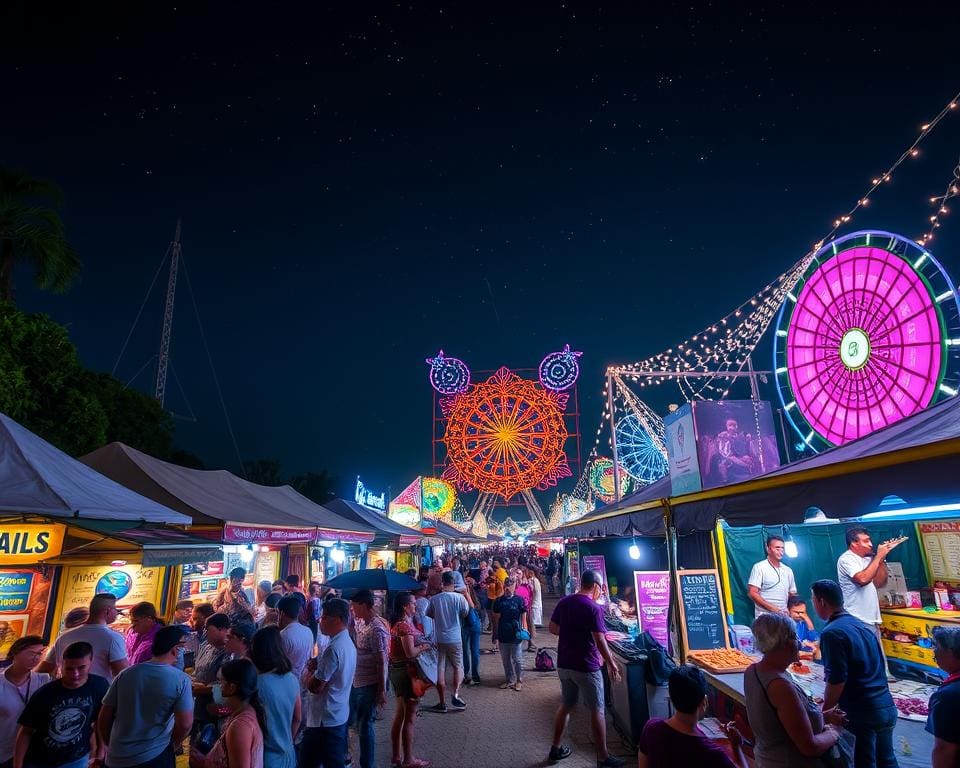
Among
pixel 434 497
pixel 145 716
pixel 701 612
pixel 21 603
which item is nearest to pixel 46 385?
pixel 21 603

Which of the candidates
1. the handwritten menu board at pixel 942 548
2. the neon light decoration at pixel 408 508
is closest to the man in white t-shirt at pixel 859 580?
the handwritten menu board at pixel 942 548

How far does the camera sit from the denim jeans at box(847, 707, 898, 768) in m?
3.82

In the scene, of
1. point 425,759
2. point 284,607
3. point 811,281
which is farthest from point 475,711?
point 811,281

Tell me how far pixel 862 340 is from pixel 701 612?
5.35 meters

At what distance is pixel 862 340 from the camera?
899 cm

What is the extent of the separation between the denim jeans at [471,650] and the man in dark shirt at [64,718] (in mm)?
7182

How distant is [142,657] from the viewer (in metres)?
5.74

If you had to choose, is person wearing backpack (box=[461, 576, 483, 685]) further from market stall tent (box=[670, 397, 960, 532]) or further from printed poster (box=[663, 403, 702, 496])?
market stall tent (box=[670, 397, 960, 532])

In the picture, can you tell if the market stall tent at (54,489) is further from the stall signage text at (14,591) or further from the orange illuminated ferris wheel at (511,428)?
the orange illuminated ferris wheel at (511,428)

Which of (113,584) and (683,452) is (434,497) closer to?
(113,584)

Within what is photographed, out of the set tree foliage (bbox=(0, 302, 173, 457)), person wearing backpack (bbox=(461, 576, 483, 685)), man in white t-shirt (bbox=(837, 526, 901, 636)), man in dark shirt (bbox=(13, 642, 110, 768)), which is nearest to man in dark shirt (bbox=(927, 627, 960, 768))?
man in white t-shirt (bbox=(837, 526, 901, 636))

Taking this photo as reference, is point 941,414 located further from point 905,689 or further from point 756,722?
point 905,689

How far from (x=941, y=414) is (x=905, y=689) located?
4751 millimetres

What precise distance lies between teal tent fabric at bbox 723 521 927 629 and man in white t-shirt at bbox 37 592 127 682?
306 inches
